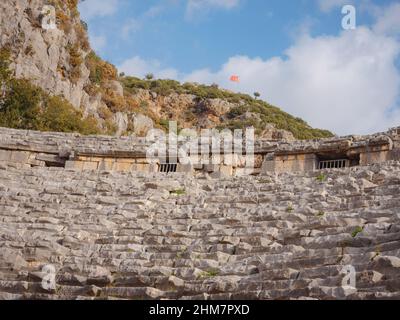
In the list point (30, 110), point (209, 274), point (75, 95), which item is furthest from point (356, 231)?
point (75, 95)

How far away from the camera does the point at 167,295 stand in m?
8.23

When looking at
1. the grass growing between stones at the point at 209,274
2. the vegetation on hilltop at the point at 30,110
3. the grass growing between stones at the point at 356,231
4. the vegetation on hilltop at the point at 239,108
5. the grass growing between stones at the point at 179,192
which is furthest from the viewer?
the vegetation on hilltop at the point at 239,108

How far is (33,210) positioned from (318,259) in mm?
7109

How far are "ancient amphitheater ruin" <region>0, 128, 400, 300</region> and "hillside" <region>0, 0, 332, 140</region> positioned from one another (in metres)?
9.27

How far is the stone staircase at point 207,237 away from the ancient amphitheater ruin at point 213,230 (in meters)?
0.02

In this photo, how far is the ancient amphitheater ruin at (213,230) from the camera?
7.81 meters

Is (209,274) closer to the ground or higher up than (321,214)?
closer to the ground

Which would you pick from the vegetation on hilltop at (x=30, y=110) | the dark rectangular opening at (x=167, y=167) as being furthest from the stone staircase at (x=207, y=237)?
the vegetation on hilltop at (x=30, y=110)

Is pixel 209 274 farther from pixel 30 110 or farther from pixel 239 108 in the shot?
pixel 239 108

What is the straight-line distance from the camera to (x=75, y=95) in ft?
106

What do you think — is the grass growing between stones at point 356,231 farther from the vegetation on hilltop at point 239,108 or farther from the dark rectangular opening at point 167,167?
the vegetation on hilltop at point 239,108

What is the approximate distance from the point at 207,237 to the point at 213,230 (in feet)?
0.98

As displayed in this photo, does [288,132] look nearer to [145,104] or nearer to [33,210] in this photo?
[145,104]
